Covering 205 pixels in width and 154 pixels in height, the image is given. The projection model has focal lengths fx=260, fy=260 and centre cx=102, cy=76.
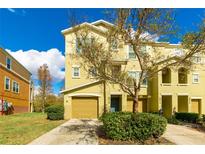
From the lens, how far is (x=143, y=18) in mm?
11820

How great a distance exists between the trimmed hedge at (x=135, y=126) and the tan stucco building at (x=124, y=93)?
12.6 metres

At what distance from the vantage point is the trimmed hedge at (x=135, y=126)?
1133 centimetres

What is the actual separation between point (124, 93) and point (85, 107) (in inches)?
160

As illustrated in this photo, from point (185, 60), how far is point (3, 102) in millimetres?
22351

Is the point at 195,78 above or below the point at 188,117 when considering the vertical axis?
above

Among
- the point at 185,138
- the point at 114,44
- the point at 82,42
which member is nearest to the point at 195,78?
the point at 185,138

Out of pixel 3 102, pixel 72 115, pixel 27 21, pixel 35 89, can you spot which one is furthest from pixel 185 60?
pixel 35 89

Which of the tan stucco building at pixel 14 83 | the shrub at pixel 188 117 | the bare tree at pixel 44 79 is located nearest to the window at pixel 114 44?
the shrub at pixel 188 117

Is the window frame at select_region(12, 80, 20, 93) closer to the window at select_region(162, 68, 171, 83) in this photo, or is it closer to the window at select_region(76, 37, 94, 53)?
the window at select_region(162, 68, 171, 83)

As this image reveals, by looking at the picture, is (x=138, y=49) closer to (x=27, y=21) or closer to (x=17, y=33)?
(x=27, y=21)

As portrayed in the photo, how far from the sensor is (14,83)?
35125 mm

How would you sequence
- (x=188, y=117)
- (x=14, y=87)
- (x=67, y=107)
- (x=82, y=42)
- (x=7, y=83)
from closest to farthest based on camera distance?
(x=82, y=42) < (x=188, y=117) < (x=67, y=107) < (x=7, y=83) < (x=14, y=87)

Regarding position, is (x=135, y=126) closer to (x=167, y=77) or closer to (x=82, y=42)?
(x=82, y=42)

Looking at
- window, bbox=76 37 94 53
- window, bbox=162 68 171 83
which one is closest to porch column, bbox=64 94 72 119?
window, bbox=162 68 171 83
